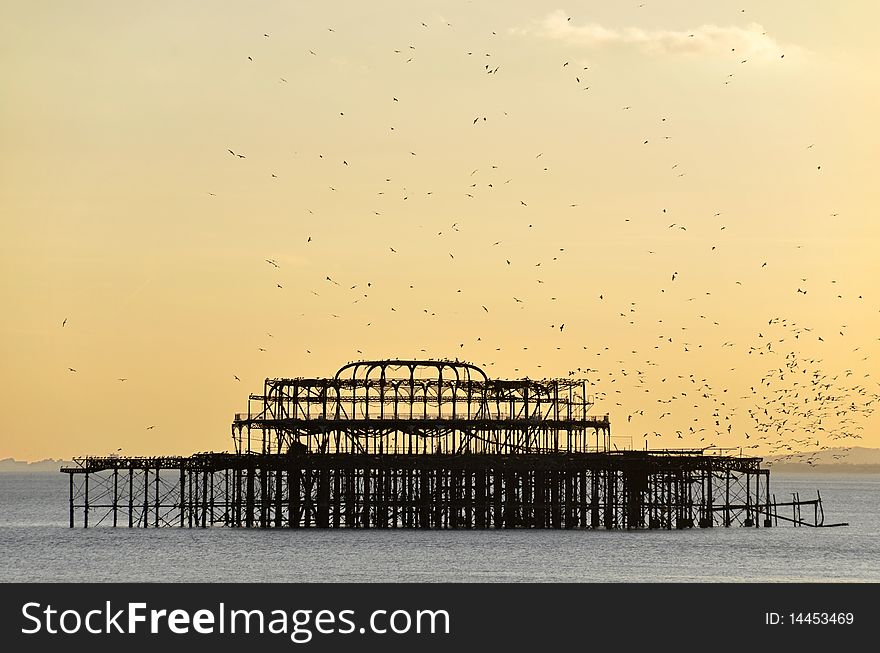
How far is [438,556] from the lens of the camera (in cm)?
8331

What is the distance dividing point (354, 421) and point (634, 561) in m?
26.7

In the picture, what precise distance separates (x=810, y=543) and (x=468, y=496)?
20.7m

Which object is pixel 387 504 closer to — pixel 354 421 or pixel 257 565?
pixel 354 421

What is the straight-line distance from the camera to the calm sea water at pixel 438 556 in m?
75.6

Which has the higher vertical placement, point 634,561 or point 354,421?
point 354,421

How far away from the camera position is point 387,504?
338ft

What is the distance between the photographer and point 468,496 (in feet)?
341

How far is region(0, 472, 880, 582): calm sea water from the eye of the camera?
75625 millimetres
